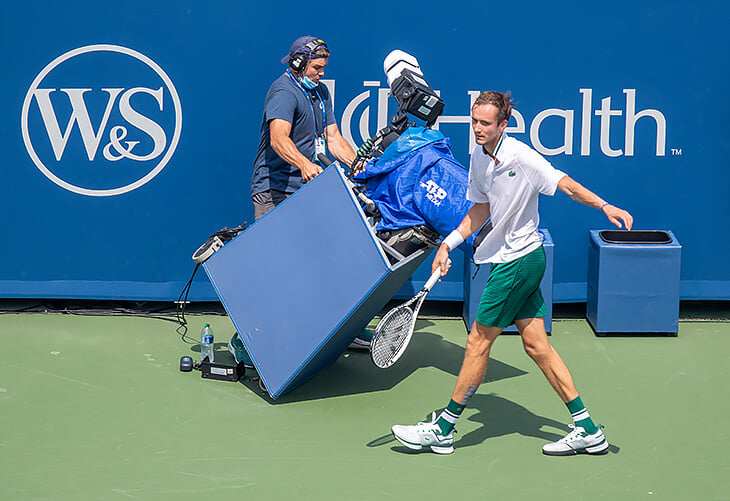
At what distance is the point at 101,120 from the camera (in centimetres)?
666

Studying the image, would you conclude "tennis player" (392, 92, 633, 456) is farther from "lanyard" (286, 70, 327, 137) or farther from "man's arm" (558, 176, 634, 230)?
"lanyard" (286, 70, 327, 137)

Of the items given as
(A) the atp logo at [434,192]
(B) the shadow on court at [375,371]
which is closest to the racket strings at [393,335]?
(A) the atp logo at [434,192]

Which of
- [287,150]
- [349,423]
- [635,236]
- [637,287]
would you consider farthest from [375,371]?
[635,236]

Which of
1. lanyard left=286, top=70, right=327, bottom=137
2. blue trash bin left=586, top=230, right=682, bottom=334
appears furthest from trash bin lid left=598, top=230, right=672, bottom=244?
lanyard left=286, top=70, right=327, bottom=137

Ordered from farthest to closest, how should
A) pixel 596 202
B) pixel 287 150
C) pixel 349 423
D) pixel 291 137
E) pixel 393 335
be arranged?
pixel 291 137 < pixel 287 150 < pixel 349 423 < pixel 393 335 < pixel 596 202

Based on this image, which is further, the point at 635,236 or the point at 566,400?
the point at 635,236

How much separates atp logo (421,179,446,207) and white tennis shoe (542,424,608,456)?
143 cm

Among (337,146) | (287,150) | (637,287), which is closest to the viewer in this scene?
(287,150)

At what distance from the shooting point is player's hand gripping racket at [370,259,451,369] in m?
4.34

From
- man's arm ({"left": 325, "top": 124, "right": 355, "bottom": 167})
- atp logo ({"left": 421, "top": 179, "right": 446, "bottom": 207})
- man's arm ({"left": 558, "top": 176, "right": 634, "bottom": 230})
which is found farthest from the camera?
man's arm ({"left": 325, "top": 124, "right": 355, "bottom": 167})

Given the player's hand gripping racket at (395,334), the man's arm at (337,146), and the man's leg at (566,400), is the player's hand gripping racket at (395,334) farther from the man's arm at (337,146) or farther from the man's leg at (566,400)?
the man's arm at (337,146)

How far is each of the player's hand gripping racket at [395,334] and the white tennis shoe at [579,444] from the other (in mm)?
871

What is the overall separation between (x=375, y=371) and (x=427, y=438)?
4.21ft

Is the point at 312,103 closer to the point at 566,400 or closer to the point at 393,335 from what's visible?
the point at 393,335
